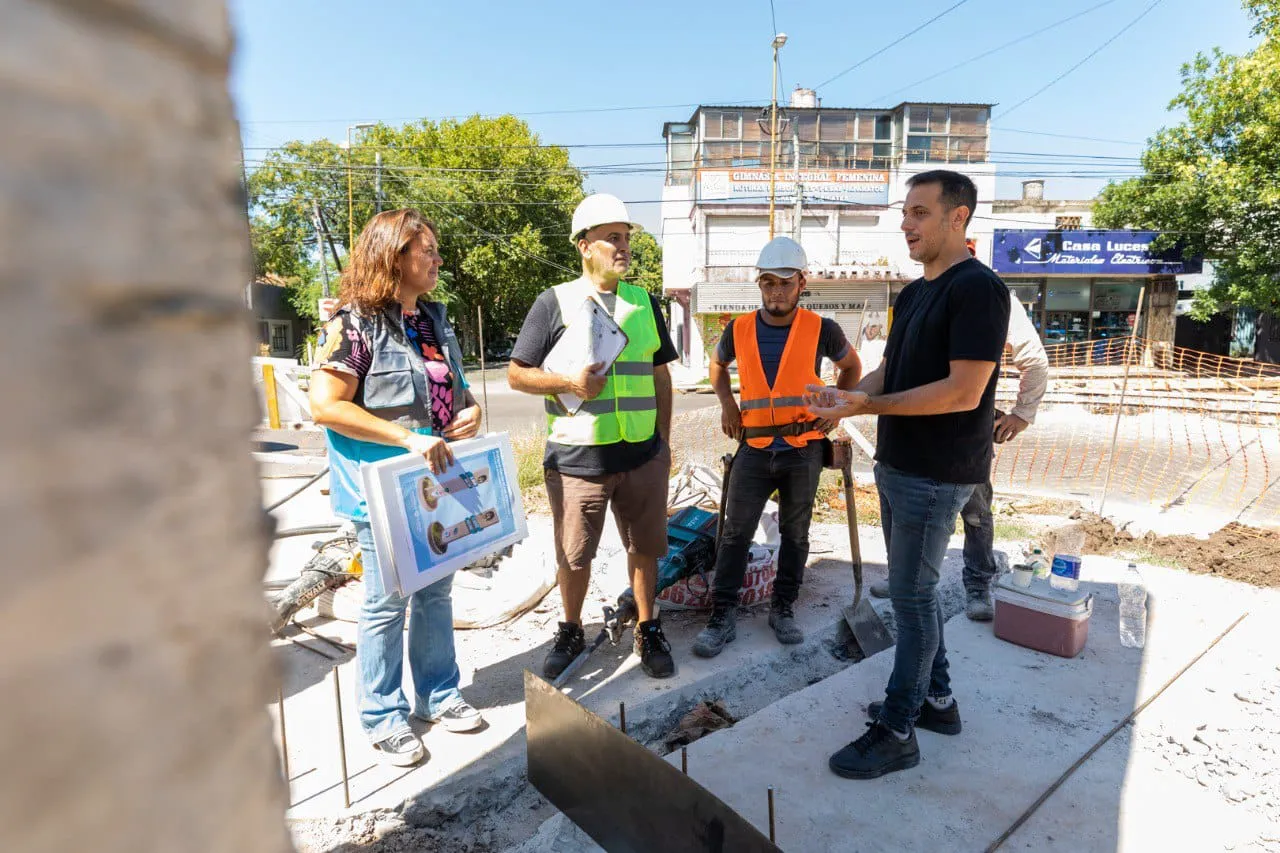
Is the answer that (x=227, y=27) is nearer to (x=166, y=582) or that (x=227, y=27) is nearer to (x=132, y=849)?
(x=166, y=582)

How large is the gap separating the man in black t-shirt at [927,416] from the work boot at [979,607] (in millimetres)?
1389

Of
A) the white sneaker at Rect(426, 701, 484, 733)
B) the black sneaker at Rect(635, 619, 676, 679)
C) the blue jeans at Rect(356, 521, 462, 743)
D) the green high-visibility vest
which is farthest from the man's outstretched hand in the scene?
the white sneaker at Rect(426, 701, 484, 733)

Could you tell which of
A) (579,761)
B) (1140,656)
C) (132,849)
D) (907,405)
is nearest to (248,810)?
(132,849)

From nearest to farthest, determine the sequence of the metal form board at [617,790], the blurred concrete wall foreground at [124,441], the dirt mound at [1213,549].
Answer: the blurred concrete wall foreground at [124,441]
the metal form board at [617,790]
the dirt mound at [1213,549]

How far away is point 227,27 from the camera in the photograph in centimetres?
36

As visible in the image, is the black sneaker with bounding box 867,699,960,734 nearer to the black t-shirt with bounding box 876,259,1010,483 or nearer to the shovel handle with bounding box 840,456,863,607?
the black t-shirt with bounding box 876,259,1010,483

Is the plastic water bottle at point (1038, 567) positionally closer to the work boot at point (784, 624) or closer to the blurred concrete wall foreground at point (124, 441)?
the work boot at point (784, 624)

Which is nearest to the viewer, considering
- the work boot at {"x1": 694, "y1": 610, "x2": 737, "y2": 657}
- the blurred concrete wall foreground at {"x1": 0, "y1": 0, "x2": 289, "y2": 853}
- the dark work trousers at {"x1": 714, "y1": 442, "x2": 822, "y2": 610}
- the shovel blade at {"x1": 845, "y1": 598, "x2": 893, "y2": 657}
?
the blurred concrete wall foreground at {"x1": 0, "y1": 0, "x2": 289, "y2": 853}

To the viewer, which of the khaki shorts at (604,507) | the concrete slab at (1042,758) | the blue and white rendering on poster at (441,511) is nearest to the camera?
the concrete slab at (1042,758)

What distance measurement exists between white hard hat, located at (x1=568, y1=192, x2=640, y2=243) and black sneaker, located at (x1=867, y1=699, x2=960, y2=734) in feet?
7.64

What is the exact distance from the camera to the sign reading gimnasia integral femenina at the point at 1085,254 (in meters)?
23.9

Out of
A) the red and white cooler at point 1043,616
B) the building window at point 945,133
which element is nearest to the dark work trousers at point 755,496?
the red and white cooler at point 1043,616

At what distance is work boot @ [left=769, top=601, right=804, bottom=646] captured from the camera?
3.92 m

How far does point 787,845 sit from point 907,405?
4.91 feet
